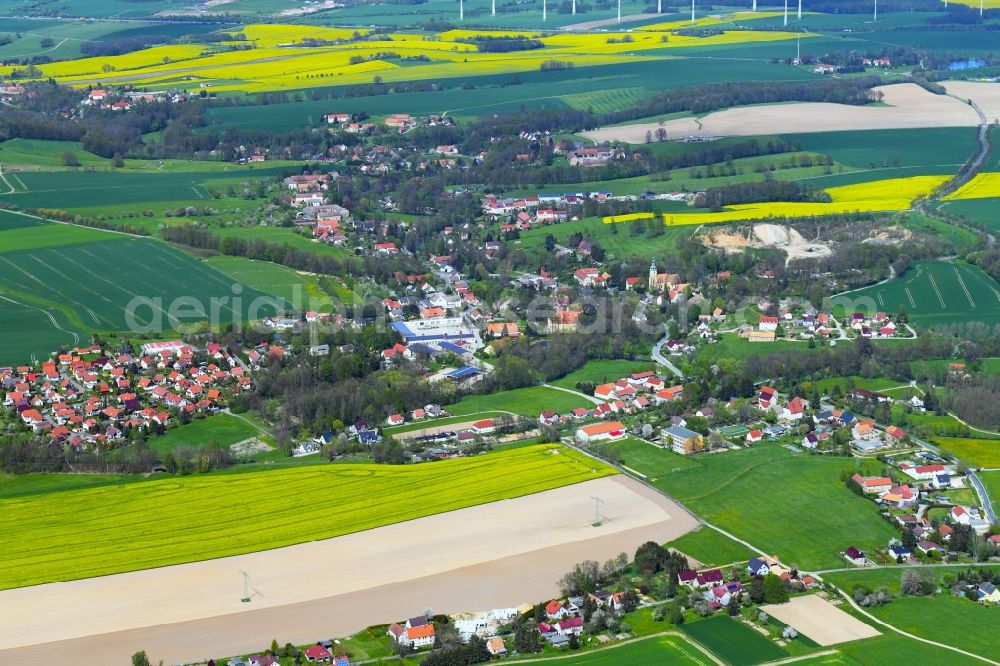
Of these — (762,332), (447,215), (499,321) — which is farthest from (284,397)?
(447,215)

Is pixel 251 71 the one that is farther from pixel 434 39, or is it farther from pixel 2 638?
pixel 2 638

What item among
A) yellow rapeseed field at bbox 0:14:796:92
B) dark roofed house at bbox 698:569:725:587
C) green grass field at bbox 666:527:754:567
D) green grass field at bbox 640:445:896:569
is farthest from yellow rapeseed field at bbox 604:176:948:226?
yellow rapeseed field at bbox 0:14:796:92

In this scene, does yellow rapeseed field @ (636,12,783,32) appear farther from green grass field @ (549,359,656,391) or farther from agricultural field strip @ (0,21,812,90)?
green grass field @ (549,359,656,391)

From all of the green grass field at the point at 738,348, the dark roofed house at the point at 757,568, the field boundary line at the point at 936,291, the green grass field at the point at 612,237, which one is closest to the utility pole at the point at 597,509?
the dark roofed house at the point at 757,568

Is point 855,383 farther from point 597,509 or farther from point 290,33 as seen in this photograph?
point 290,33

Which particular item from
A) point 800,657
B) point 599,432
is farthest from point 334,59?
point 800,657
